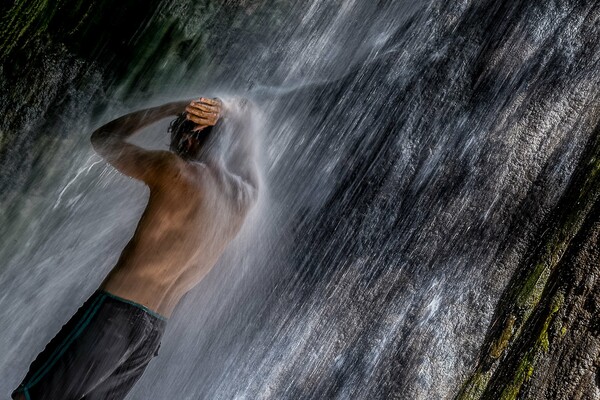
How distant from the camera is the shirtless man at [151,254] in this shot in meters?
2.75

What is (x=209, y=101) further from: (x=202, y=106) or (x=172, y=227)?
(x=172, y=227)

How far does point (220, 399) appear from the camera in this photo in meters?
3.74

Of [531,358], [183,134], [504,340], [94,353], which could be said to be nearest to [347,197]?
[183,134]

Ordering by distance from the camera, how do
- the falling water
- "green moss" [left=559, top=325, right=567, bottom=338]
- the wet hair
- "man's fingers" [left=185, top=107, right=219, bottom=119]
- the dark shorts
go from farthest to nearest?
the falling water
the wet hair
"man's fingers" [left=185, top=107, right=219, bottom=119]
the dark shorts
"green moss" [left=559, top=325, right=567, bottom=338]

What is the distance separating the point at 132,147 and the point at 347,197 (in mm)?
1322

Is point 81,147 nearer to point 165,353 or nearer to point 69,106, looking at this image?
point 69,106

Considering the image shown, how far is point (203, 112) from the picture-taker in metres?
2.85

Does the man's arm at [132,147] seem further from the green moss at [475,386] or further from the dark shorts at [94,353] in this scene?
the green moss at [475,386]

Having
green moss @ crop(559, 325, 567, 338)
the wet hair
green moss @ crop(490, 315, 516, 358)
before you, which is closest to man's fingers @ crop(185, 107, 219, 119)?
the wet hair

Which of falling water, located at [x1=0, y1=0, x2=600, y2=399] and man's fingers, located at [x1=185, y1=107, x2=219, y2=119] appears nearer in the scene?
man's fingers, located at [x1=185, y1=107, x2=219, y2=119]

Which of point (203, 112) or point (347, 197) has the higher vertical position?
point (347, 197)

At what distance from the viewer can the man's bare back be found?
114 inches

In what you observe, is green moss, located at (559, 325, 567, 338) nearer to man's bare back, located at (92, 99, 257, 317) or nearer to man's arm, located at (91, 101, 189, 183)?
man's bare back, located at (92, 99, 257, 317)

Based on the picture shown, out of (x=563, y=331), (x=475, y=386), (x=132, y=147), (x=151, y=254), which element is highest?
(x=563, y=331)
